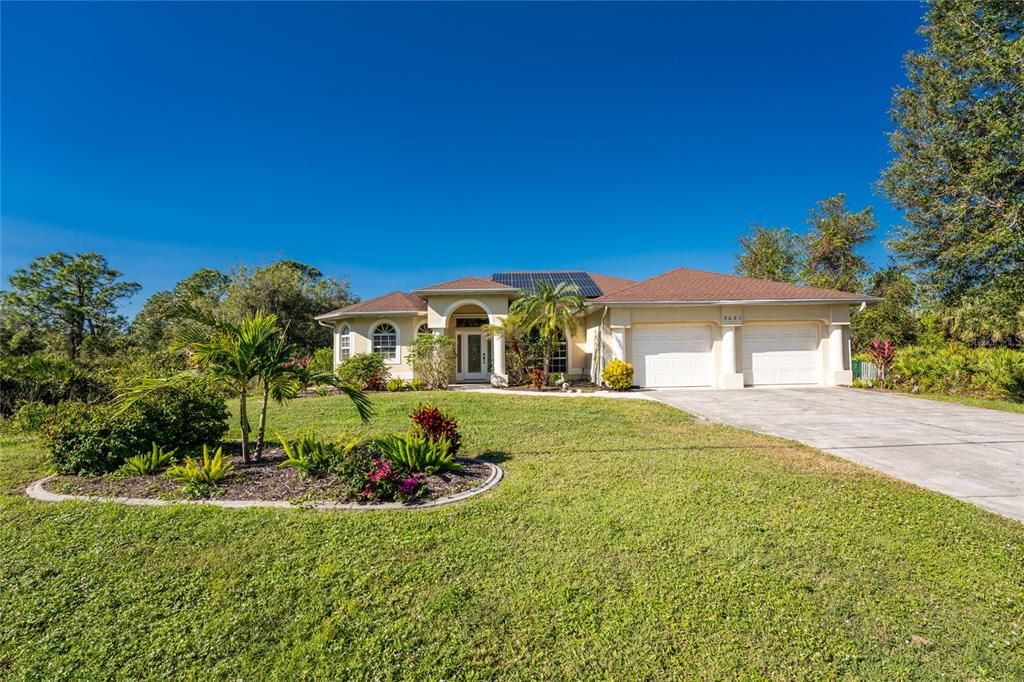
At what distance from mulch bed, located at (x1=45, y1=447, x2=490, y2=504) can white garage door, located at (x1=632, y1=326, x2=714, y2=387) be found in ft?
39.5

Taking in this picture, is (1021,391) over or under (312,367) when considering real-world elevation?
under

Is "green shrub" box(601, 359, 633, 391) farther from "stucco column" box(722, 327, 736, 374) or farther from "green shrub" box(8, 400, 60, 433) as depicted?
"green shrub" box(8, 400, 60, 433)

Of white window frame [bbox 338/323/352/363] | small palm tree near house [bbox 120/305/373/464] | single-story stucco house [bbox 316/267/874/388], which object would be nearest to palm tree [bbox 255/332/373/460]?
small palm tree near house [bbox 120/305/373/464]

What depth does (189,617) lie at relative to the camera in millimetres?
2807

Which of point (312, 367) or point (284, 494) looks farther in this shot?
point (312, 367)

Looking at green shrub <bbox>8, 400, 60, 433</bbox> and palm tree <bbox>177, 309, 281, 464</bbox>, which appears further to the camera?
green shrub <bbox>8, 400, 60, 433</bbox>

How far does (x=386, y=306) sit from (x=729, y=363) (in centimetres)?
1480

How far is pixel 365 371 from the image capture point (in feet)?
54.6

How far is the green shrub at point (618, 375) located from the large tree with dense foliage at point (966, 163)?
11.3 meters

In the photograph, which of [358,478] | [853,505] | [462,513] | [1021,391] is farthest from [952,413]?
[358,478]

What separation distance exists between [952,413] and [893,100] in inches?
514

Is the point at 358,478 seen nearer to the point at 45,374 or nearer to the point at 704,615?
the point at 704,615

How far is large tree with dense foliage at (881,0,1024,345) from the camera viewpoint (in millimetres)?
12336


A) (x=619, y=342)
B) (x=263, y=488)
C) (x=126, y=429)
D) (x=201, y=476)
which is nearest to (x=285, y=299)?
(x=619, y=342)
